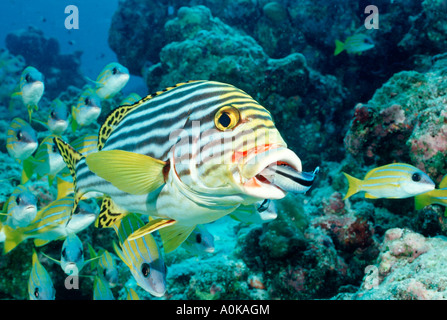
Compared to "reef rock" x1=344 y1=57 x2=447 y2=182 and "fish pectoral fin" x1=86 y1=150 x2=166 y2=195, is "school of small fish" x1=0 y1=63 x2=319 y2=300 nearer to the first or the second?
"fish pectoral fin" x1=86 y1=150 x2=166 y2=195

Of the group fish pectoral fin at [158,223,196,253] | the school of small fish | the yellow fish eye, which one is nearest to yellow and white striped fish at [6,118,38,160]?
the school of small fish

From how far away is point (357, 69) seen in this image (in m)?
10.6

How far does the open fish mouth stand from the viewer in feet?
3.81

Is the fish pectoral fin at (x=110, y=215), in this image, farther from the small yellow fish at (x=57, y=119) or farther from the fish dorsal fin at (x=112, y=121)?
the small yellow fish at (x=57, y=119)

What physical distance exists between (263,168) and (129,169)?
73 cm

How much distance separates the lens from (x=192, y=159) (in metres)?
1.44

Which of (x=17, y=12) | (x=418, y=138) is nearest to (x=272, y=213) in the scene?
(x=418, y=138)

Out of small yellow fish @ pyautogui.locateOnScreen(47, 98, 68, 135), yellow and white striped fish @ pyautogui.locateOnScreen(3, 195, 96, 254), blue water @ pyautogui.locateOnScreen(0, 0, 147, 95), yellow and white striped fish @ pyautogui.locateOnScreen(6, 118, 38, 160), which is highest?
blue water @ pyautogui.locateOnScreen(0, 0, 147, 95)

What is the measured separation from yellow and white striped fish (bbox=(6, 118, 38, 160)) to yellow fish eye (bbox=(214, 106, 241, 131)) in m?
4.38

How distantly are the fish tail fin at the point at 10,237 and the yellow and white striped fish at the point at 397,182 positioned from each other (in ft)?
14.4

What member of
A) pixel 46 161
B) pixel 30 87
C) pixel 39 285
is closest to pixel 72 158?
pixel 39 285

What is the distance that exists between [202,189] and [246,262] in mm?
3951

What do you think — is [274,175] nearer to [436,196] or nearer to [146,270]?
[146,270]

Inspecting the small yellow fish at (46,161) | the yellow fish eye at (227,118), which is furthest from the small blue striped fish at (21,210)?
the yellow fish eye at (227,118)
